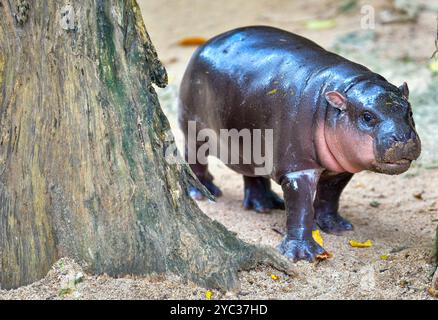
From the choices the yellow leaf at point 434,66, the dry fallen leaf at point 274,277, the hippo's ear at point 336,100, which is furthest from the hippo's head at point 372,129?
the yellow leaf at point 434,66

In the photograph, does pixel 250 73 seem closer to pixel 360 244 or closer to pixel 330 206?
pixel 330 206

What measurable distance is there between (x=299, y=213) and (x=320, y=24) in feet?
19.0

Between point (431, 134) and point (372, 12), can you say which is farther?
point (372, 12)

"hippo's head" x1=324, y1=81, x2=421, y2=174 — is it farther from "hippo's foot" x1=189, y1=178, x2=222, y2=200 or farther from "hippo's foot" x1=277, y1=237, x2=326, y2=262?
"hippo's foot" x1=189, y1=178, x2=222, y2=200

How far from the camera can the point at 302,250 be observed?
473 centimetres

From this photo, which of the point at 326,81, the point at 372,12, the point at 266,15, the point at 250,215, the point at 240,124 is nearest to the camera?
the point at 326,81

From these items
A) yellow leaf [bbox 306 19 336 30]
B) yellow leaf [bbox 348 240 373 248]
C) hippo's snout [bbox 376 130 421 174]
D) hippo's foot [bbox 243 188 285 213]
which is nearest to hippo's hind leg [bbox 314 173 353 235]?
yellow leaf [bbox 348 240 373 248]

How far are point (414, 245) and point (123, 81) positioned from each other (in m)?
2.23

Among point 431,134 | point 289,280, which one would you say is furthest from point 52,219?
point 431,134

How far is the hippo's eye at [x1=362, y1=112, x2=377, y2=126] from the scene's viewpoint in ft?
14.9

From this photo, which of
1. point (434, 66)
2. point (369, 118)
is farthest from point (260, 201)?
point (434, 66)

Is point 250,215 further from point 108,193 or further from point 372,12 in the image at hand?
point 372,12

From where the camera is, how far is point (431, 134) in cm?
717

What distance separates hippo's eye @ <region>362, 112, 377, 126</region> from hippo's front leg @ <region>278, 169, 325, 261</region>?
0.51 meters
